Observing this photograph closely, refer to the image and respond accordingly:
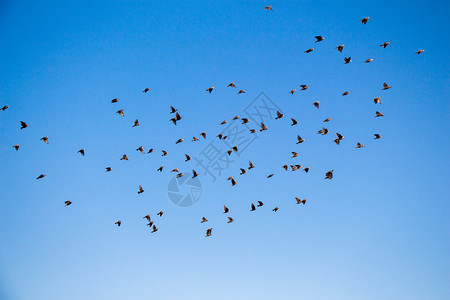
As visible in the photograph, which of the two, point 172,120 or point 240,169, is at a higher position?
point 172,120

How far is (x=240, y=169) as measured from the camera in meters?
37.1

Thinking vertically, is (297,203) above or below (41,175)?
below

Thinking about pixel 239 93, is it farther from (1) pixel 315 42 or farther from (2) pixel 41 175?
(2) pixel 41 175

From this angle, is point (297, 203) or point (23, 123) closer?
point (23, 123)

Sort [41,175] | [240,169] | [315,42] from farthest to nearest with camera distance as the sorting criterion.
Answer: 1. [240,169]
2. [41,175]
3. [315,42]

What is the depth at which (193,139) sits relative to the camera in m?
38.1

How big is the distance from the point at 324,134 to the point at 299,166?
12.5ft

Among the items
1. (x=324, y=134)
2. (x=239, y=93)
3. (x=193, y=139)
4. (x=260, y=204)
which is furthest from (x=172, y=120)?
(x=324, y=134)

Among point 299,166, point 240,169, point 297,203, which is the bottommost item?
point 297,203

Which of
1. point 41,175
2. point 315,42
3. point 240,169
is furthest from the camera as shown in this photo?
point 240,169

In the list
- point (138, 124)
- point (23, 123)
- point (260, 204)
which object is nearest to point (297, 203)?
point (260, 204)

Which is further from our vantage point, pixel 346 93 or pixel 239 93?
pixel 239 93

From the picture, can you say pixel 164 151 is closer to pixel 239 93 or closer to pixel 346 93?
pixel 239 93

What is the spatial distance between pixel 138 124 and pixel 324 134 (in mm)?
17188
